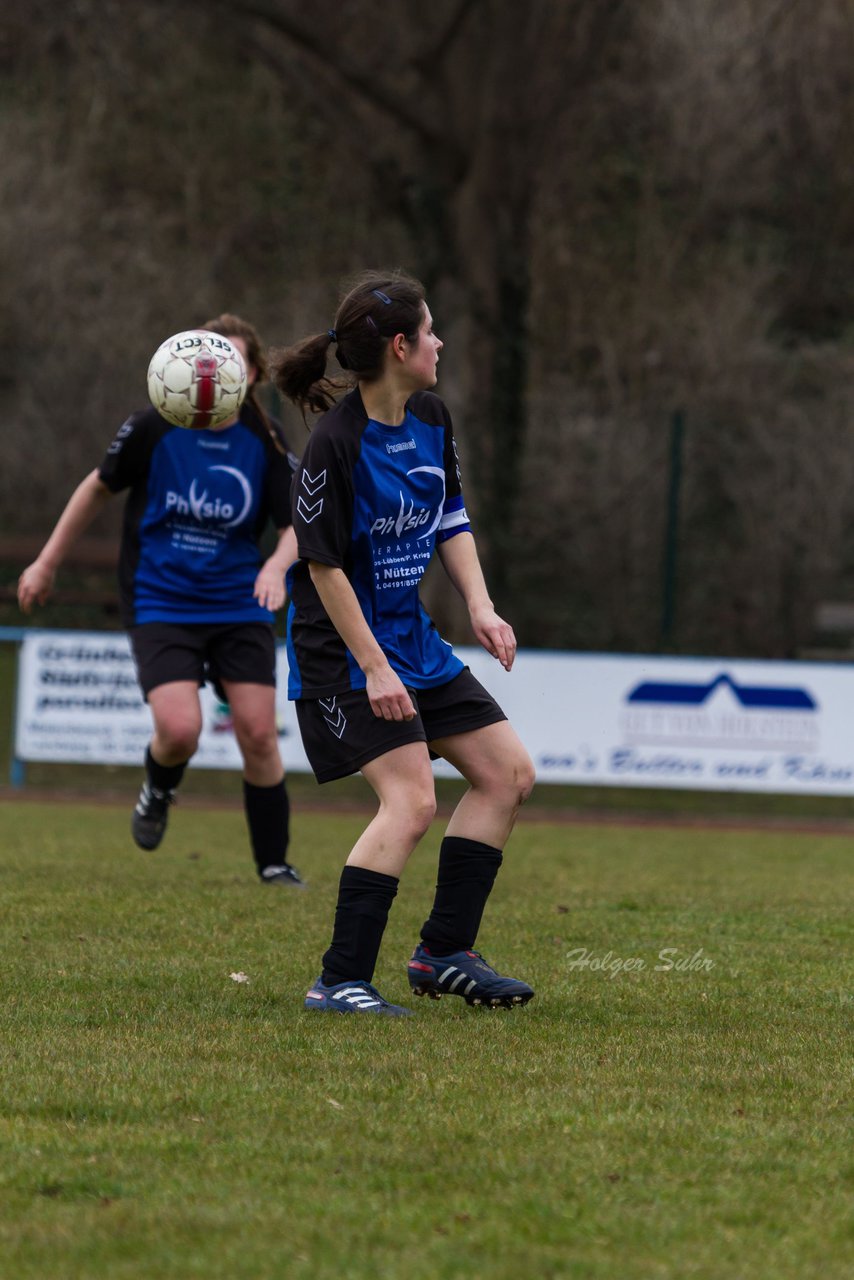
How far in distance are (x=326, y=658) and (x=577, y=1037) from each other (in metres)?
1.20

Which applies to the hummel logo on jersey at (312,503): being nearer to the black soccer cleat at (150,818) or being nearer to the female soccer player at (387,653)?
the female soccer player at (387,653)

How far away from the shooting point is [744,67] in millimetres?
24578

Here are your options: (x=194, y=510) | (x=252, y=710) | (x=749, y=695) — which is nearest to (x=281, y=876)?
(x=252, y=710)

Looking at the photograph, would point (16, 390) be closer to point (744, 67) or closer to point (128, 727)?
point (128, 727)

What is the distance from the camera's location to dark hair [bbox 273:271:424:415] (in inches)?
182

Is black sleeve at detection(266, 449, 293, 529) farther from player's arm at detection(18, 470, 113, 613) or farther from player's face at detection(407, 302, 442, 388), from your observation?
player's face at detection(407, 302, 442, 388)

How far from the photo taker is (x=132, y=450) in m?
6.98

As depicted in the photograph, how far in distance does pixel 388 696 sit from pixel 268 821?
306 cm

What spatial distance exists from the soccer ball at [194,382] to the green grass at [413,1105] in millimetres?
1799

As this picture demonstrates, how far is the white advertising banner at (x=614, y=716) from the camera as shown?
13016 mm

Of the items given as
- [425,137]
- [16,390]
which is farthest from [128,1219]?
[16,390]

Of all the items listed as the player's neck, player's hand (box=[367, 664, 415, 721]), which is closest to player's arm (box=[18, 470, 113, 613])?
the player's neck

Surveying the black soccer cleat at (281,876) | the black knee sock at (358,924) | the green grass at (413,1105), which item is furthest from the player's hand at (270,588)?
the black knee sock at (358,924)

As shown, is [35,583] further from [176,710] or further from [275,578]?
[275,578]
